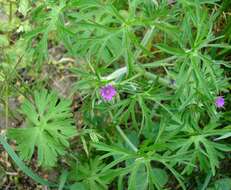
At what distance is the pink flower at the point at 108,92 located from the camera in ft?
6.14

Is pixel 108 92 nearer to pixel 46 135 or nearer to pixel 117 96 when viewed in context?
pixel 117 96

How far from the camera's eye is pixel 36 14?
1.92 m

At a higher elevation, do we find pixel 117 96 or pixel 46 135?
pixel 117 96

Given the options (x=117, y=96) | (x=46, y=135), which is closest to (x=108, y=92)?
(x=117, y=96)

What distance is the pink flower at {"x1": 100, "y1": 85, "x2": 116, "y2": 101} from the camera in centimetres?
187

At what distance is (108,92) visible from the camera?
1.88m

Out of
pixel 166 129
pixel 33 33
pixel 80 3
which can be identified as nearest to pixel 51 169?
pixel 166 129

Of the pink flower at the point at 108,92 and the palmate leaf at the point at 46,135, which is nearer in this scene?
the pink flower at the point at 108,92

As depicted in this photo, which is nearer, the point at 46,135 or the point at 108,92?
the point at 108,92

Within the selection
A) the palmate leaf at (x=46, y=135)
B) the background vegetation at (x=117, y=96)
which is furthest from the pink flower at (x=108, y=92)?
the palmate leaf at (x=46, y=135)

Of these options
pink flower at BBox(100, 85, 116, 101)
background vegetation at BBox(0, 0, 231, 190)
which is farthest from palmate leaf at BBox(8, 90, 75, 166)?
pink flower at BBox(100, 85, 116, 101)

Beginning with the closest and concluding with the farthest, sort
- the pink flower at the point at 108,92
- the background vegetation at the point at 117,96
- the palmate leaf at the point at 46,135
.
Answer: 1. the background vegetation at the point at 117,96
2. the pink flower at the point at 108,92
3. the palmate leaf at the point at 46,135

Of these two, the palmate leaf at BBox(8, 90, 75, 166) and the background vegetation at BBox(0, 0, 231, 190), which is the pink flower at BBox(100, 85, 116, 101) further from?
the palmate leaf at BBox(8, 90, 75, 166)

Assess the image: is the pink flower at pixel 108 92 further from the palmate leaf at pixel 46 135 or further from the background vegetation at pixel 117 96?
the palmate leaf at pixel 46 135
